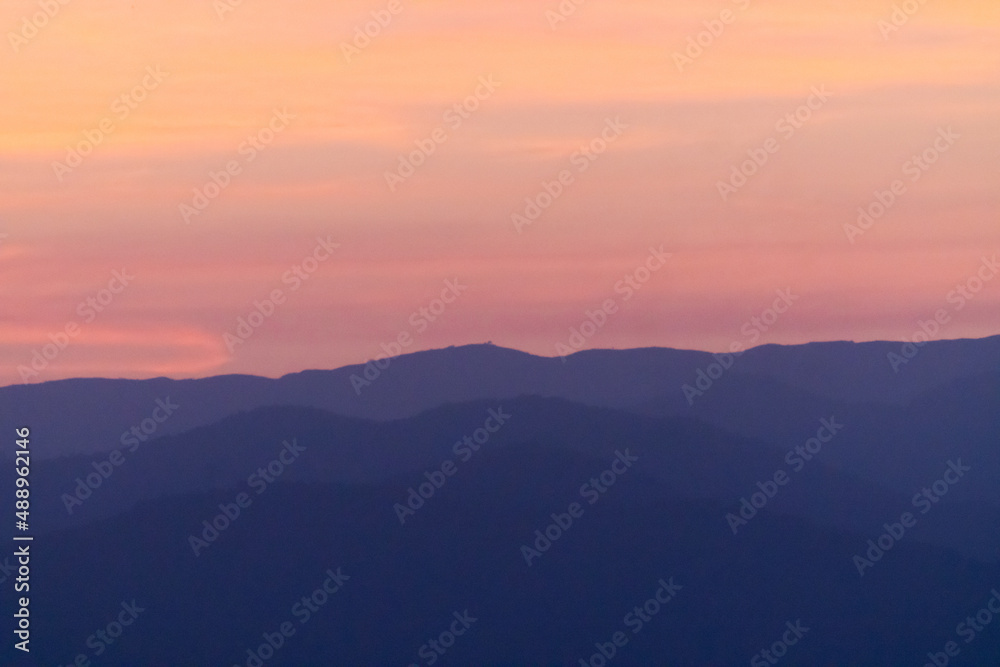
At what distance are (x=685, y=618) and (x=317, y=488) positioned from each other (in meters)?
13.2

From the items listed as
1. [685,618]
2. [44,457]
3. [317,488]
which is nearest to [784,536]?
[685,618]

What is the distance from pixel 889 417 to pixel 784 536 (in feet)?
22.0

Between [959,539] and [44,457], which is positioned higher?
[44,457]

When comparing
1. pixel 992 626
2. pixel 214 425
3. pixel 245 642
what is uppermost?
pixel 214 425

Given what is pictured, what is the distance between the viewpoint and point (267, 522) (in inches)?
1453

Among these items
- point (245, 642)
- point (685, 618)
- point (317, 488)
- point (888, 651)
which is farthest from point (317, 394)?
point (888, 651)

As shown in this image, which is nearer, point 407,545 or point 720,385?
point 407,545

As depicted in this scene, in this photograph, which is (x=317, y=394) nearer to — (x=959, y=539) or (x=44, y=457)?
(x=44, y=457)

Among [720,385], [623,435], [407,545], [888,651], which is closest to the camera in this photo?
[888,651]

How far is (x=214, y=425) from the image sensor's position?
3766cm

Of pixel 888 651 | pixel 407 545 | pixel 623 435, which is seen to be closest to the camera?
pixel 888 651

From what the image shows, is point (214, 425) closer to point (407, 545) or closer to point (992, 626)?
point (407, 545)

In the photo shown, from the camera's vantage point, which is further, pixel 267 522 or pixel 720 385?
pixel 720 385

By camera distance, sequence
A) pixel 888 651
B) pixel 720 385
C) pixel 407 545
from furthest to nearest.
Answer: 1. pixel 720 385
2. pixel 407 545
3. pixel 888 651
